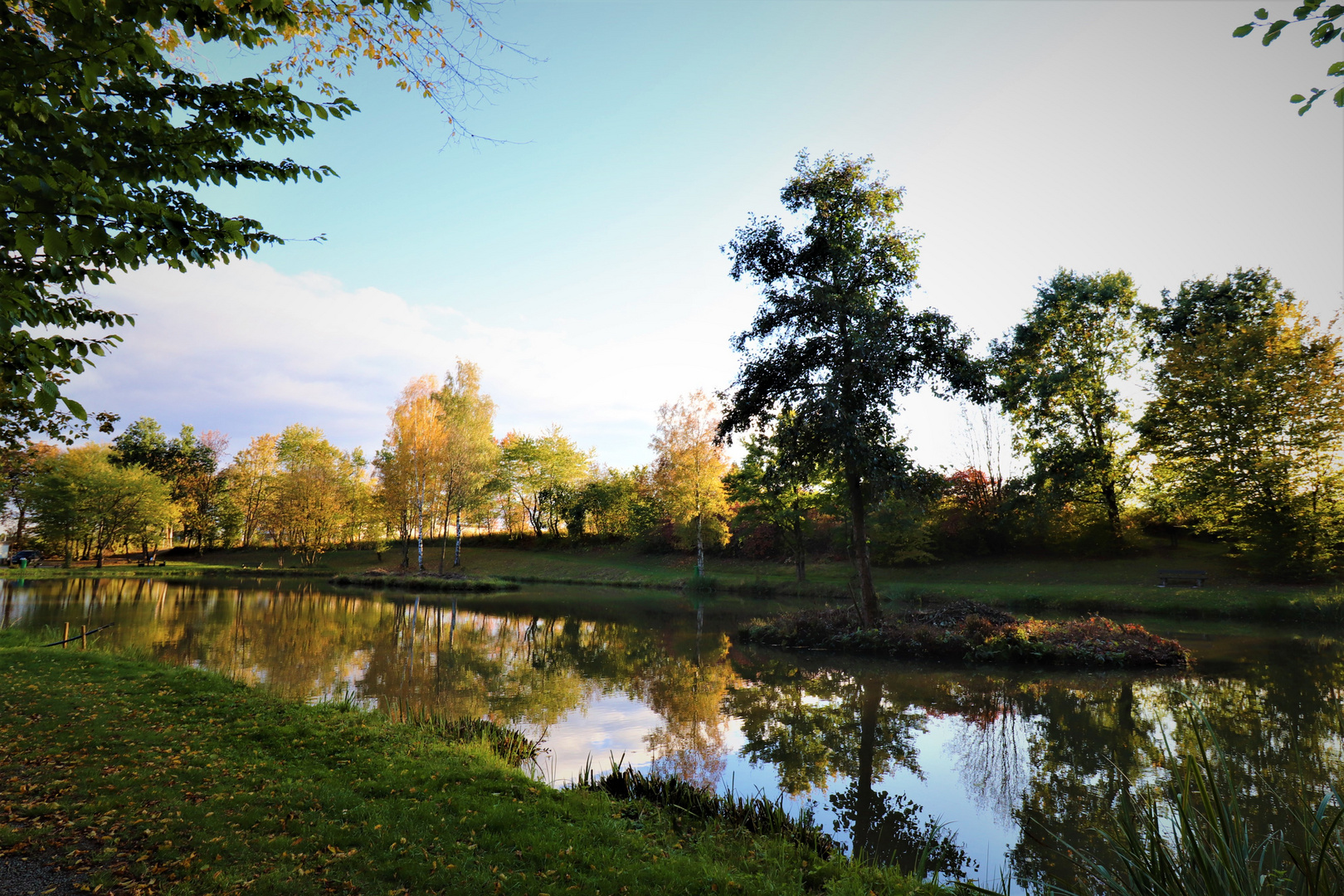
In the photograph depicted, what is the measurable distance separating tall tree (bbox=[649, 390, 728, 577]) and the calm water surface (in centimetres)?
→ 1457

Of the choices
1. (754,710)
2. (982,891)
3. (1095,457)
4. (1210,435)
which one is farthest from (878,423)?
(1095,457)

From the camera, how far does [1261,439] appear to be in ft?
77.1

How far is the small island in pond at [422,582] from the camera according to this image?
32.8 m

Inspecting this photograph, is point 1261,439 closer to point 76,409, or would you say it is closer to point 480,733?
point 480,733

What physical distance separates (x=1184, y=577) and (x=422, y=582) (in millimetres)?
34631

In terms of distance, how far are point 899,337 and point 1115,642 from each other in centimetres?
807

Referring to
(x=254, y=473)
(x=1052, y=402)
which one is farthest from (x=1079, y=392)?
(x=254, y=473)

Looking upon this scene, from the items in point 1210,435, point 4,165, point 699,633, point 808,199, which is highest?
point 808,199

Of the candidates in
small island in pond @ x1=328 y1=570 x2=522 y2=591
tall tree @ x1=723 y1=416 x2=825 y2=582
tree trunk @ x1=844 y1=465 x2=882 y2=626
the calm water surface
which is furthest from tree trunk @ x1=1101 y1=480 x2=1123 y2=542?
small island in pond @ x1=328 y1=570 x2=522 y2=591

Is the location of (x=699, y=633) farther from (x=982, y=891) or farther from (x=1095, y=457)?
(x=1095, y=457)

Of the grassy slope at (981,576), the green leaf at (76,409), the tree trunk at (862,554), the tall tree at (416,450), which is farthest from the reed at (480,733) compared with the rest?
the tall tree at (416,450)

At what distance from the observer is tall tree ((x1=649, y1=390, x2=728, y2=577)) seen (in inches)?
1352

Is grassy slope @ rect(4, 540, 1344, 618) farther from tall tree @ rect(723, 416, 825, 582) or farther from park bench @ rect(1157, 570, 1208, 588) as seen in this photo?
tall tree @ rect(723, 416, 825, 582)

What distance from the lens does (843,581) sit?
29.7 metres
